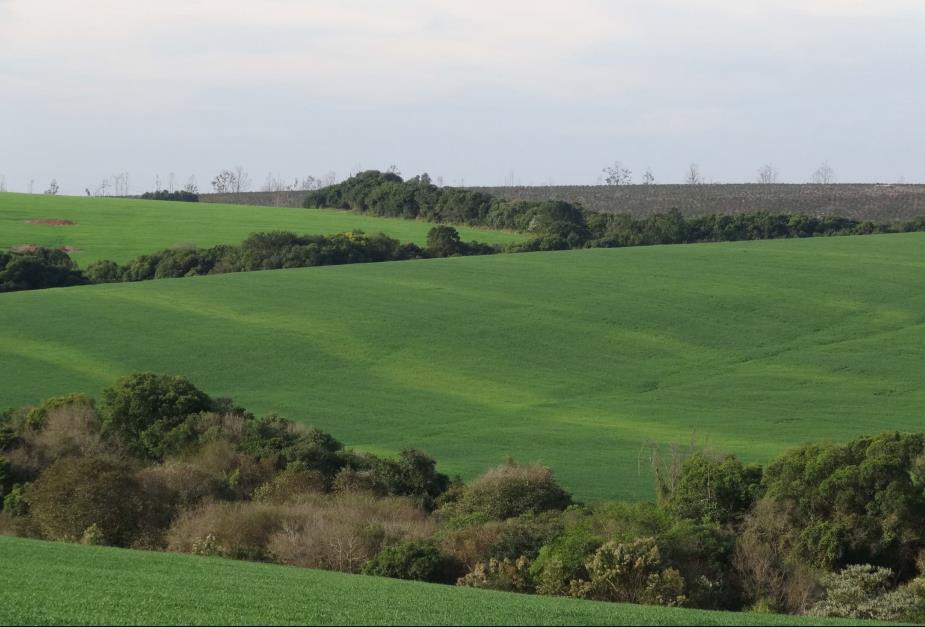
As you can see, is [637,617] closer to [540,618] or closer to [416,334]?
[540,618]

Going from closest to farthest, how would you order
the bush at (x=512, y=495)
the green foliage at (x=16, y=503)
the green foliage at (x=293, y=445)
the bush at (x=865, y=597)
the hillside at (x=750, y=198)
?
the bush at (x=865, y=597)
the green foliage at (x=16, y=503)
the bush at (x=512, y=495)
the green foliage at (x=293, y=445)
the hillside at (x=750, y=198)

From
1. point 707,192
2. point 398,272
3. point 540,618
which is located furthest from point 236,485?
point 707,192

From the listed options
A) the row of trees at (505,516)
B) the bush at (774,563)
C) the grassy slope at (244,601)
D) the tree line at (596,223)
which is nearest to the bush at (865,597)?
the row of trees at (505,516)

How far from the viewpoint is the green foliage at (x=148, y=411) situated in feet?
126

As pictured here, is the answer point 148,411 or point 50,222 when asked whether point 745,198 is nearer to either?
point 50,222

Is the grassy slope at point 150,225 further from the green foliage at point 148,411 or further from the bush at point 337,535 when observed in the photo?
the bush at point 337,535

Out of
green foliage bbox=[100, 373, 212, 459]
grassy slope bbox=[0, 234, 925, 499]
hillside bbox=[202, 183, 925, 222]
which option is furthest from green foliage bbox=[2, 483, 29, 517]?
hillside bbox=[202, 183, 925, 222]

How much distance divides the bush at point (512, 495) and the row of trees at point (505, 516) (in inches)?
1.8

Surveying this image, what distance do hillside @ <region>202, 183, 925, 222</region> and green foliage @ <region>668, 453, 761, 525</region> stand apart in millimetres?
82675

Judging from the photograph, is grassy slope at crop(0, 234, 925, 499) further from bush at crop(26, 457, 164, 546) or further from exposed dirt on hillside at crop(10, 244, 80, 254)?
exposed dirt on hillside at crop(10, 244, 80, 254)

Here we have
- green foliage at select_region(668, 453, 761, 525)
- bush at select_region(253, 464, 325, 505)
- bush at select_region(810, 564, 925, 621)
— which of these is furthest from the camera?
bush at select_region(253, 464, 325, 505)

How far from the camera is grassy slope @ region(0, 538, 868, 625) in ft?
48.8

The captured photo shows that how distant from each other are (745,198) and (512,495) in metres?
91.5

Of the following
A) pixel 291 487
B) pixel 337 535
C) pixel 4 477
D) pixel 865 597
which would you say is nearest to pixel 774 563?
pixel 865 597
